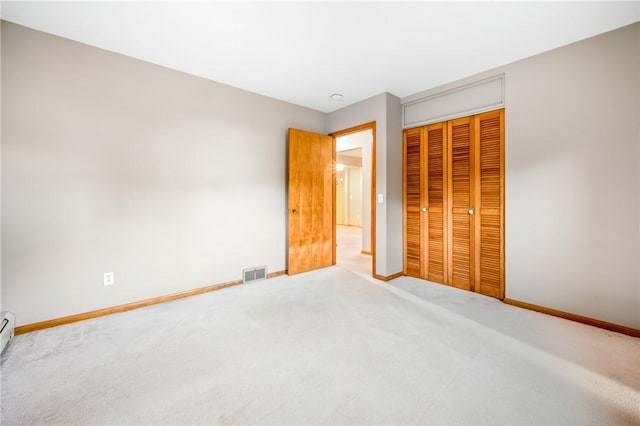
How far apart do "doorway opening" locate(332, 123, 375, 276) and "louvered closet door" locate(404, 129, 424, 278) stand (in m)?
0.49

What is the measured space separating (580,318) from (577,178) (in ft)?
4.20

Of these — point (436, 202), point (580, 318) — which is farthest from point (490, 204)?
point (580, 318)

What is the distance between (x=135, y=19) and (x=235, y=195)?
76.2 inches

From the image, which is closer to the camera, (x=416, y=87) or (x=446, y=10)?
(x=446, y=10)

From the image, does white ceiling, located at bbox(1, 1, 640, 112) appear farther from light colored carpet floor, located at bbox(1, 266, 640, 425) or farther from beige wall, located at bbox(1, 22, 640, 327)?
light colored carpet floor, located at bbox(1, 266, 640, 425)

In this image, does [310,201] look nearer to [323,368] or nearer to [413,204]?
[413,204]

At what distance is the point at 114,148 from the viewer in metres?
2.68

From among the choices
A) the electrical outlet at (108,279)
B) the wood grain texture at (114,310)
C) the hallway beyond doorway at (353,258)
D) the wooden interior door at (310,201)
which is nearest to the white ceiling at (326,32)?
the wooden interior door at (310,201)

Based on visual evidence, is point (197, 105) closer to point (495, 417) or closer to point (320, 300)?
point (320, 300)

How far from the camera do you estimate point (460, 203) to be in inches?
133

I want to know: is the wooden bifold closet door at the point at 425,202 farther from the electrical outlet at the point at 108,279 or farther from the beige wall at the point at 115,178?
the electrical outlet at the point at 108,279

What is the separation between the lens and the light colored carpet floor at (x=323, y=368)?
4.83ft

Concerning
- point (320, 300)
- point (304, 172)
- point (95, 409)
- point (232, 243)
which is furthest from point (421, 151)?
point (95, 409)

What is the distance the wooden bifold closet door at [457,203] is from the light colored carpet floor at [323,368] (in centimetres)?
63
